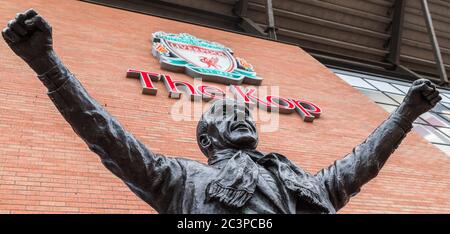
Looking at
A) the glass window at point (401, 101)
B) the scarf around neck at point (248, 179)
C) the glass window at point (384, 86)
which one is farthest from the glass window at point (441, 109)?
the scarf around neck at point (248, 179)

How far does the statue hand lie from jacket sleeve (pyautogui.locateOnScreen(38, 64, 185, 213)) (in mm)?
1324

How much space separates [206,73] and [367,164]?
6.87 meters

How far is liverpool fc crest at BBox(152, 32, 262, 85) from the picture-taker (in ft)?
30.9

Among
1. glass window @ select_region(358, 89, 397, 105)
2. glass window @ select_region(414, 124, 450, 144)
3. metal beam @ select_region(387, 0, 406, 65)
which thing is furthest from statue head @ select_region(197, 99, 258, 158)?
metal beam @ select_region(387, 0, 406, 65)

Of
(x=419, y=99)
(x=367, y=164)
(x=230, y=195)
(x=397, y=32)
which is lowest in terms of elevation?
(x=230, y=195)

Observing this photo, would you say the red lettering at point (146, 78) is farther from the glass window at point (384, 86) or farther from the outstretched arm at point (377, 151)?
the glass window at point (384, 86)

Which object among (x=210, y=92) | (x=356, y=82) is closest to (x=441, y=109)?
(x=356, y=82)

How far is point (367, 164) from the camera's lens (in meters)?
2.70

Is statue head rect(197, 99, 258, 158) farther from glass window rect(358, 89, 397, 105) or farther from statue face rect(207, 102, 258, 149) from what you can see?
glass window rect(358, 89, 397, 105)

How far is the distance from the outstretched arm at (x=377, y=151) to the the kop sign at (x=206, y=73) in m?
5.68

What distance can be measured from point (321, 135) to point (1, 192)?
5593mm

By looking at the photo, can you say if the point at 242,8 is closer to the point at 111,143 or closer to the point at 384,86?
the point at 384,86

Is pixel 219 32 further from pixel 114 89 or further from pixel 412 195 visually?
pixel 412 195

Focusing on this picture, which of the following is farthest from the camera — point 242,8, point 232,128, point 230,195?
point 242,8
